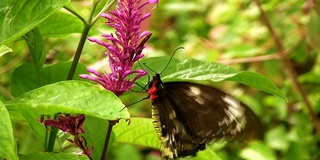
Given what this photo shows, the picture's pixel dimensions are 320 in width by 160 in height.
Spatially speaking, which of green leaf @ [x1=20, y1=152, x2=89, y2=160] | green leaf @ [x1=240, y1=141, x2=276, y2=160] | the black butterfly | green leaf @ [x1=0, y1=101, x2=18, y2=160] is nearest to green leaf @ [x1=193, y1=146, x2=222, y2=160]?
the black butterfly

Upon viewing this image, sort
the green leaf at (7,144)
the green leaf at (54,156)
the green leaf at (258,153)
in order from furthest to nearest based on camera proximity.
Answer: the green leaf at (258,153) < the green leaf at (54,156) < the green leaf at (7,144)

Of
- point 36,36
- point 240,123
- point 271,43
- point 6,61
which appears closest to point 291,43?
point 271,43

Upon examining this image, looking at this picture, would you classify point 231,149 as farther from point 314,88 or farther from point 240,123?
point 240,123

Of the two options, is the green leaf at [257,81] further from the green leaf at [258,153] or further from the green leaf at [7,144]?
the green leaf at [258,153]

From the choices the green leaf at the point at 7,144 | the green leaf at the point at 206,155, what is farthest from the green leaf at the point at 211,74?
the green leaf at the point at 7,144

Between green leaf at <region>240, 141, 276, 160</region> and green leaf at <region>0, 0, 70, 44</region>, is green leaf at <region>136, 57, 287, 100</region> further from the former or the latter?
green leaf at <region>240, 141, 276, 160</region>

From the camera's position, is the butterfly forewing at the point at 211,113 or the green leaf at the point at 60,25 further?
the green leaf at the point at 60,25
